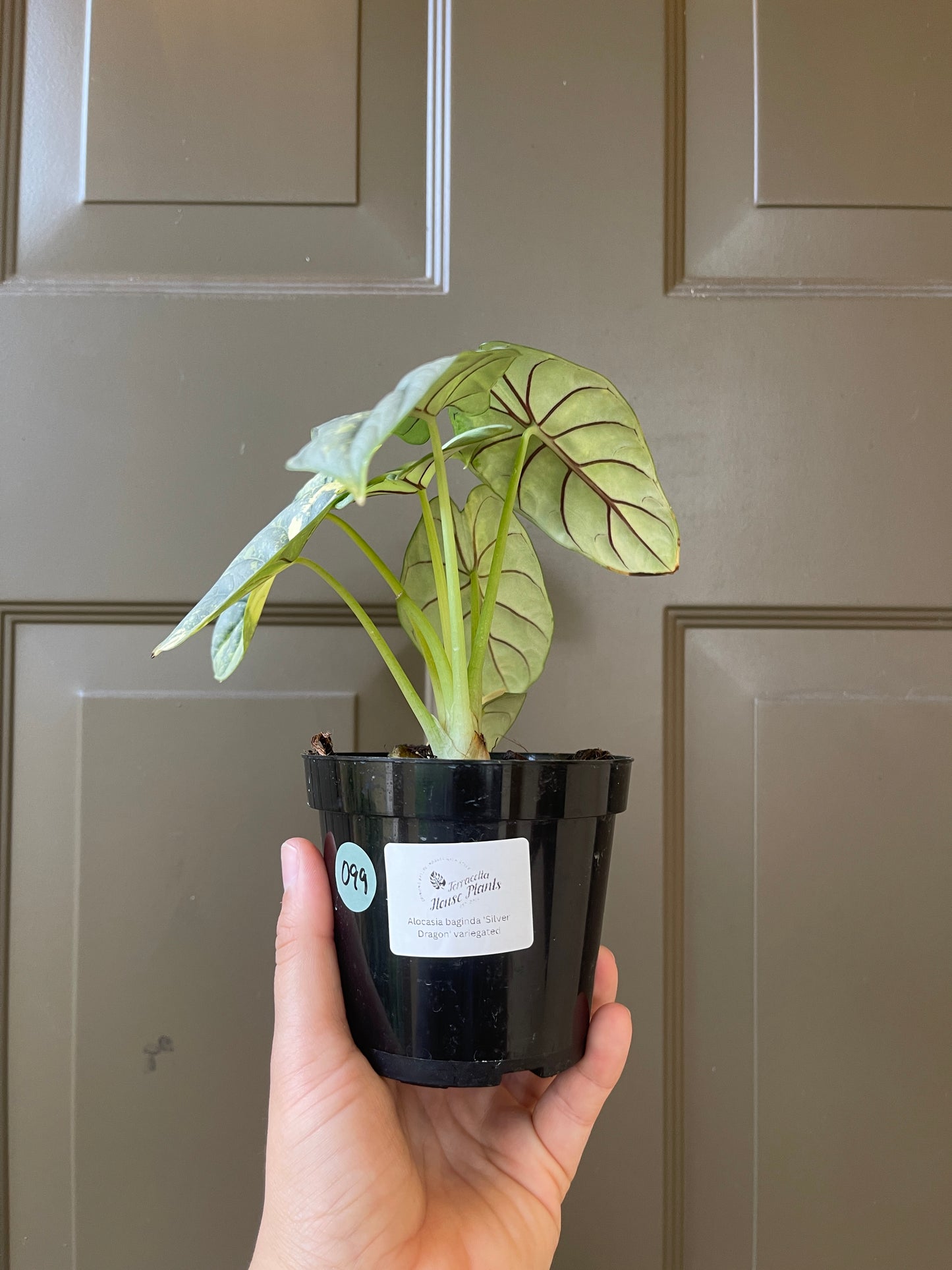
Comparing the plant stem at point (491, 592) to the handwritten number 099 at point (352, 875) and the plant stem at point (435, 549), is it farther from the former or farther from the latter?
the handwritten number 099 at point (352, 875)

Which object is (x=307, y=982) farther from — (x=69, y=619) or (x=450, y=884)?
(x=69, y=619)

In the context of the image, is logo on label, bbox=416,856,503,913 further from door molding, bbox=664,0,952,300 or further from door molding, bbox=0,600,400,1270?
door molding, bbox=664,0,952,300

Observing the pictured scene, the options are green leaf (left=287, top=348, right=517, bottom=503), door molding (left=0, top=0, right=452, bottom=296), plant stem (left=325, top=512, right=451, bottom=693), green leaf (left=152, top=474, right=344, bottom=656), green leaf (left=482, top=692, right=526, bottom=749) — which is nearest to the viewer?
green leaf (left=287, top=348, right=517, bottom=503)

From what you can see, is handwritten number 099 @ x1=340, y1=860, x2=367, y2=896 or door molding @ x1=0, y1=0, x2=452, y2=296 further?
door molding @ x1=0, y1=0, x2=452, y2=296

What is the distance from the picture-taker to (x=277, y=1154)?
1.91ft

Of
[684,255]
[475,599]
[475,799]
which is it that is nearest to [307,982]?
[475,799]

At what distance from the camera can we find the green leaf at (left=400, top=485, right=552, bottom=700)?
0.68 metres

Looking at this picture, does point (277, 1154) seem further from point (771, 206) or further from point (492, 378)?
point (771, 206)

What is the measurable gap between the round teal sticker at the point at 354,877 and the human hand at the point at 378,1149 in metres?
0.04

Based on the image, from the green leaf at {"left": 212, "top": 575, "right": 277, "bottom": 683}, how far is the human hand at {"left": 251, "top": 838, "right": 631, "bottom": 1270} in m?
0.16

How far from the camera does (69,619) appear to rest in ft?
2.70

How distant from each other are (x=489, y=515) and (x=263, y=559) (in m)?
0.24

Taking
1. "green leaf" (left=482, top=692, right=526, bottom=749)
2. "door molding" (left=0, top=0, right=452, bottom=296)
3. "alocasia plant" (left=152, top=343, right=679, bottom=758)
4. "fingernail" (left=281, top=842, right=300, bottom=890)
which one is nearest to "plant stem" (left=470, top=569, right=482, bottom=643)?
"alocasia plant" (left=152, top=343, right=679, bottom=758)

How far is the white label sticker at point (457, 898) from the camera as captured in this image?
512 mm
